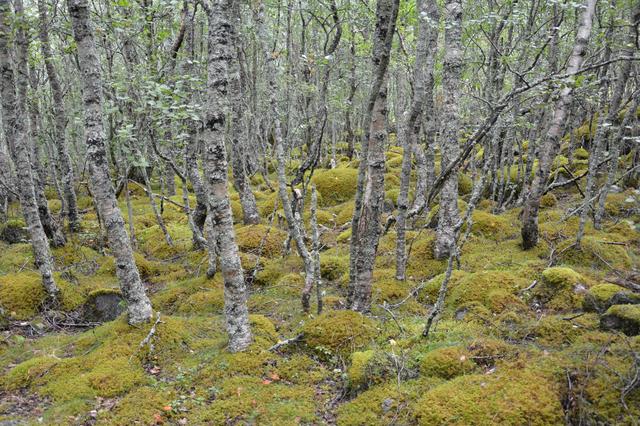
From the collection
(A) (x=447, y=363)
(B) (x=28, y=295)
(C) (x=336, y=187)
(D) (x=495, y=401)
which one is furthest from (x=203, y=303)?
(C) (x=336, y=187)

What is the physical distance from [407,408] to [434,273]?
15.6ft

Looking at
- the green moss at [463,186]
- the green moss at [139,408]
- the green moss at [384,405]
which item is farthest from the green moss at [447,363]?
the green moss at [463,186]

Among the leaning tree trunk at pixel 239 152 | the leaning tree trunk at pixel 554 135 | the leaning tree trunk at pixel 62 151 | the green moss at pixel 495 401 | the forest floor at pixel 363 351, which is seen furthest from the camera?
the leaning tree trunk at pixel 62 151

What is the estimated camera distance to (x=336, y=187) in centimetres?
1808

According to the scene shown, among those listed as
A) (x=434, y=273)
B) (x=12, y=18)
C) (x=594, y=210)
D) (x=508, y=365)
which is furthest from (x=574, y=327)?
(x=12, y=18)

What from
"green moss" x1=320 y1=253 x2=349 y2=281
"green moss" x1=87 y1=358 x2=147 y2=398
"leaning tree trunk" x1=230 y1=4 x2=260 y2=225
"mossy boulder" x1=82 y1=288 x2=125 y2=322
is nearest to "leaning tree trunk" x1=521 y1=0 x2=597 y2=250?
"green moss" x1=320 y1=253 x2=349 y2=281

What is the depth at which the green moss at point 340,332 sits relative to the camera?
652cm

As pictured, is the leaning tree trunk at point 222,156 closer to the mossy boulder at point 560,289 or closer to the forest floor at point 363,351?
the forest floor at point 363,351

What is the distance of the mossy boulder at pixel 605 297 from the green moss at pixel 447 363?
2.28m

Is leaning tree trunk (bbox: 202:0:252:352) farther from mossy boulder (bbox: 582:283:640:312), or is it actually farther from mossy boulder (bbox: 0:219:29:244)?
mossy boulder (bbox: 0:219:29:244)

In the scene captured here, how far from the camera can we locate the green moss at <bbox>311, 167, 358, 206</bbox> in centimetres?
1784

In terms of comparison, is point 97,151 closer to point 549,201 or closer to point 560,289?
point 560,289

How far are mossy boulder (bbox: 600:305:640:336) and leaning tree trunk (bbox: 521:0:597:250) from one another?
3.20m

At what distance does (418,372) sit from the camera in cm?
562
